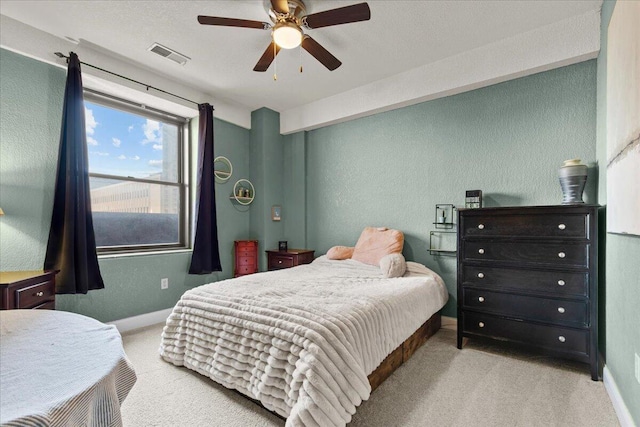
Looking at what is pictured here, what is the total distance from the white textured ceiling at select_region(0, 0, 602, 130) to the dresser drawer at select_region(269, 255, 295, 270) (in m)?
2.17

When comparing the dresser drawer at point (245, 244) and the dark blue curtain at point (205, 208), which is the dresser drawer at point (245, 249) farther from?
the dark blue curtain at point (205, 208)

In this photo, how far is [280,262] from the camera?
3.94m

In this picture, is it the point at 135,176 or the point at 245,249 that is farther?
the point at 245,249

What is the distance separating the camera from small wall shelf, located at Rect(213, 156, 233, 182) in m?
3.88

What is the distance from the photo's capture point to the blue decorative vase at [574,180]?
2.24m

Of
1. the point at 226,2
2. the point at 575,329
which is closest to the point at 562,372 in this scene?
the point at 575,329

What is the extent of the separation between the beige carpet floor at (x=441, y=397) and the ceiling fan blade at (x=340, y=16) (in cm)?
245

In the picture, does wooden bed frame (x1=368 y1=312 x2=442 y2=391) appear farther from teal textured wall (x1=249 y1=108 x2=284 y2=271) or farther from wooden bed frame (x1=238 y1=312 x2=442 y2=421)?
teal textured wall (x1=249 y1=108 x2=284 y2=271)

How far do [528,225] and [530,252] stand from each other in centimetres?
21

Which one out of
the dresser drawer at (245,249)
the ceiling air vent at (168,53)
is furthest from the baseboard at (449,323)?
the ceiling air vent at (168,53)

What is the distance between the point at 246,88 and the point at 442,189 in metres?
2.59

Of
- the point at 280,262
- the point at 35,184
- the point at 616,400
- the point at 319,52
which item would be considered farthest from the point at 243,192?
the point at 616,400

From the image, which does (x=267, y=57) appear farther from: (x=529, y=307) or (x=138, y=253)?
(x=529, y=307)

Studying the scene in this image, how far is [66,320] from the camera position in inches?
37.3
